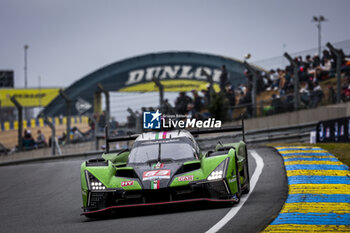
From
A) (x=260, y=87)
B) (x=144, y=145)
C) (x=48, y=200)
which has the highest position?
(x=260, y=87)

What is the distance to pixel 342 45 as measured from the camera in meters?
21.2

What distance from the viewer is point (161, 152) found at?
33.9ft

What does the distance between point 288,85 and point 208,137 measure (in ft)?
11.9

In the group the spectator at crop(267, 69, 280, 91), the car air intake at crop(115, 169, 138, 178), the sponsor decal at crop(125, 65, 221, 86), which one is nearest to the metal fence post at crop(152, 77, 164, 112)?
the spectator at crop(267, 69, 280, 91)

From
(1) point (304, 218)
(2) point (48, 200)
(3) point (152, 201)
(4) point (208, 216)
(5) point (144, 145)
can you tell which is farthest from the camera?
(2) point (48, 200)

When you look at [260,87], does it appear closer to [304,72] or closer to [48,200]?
[304,72]

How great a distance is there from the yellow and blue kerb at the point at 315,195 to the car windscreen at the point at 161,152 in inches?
65.6

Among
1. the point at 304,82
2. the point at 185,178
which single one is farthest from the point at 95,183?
the point at 304,82

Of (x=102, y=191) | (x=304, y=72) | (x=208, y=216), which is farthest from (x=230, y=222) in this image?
(x=304, y=72)

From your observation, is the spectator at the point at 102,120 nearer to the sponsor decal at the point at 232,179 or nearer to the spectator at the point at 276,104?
the spectator at the point at 276,104

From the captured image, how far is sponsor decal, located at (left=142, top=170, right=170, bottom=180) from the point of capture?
9.12m

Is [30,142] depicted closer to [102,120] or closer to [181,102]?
[102,120]

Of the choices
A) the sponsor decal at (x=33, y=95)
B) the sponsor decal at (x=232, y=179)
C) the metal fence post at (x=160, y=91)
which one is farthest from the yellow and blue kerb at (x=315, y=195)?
the sponsor decal at (x=33, y=95)

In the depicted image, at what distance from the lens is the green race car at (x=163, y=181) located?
8977mm
